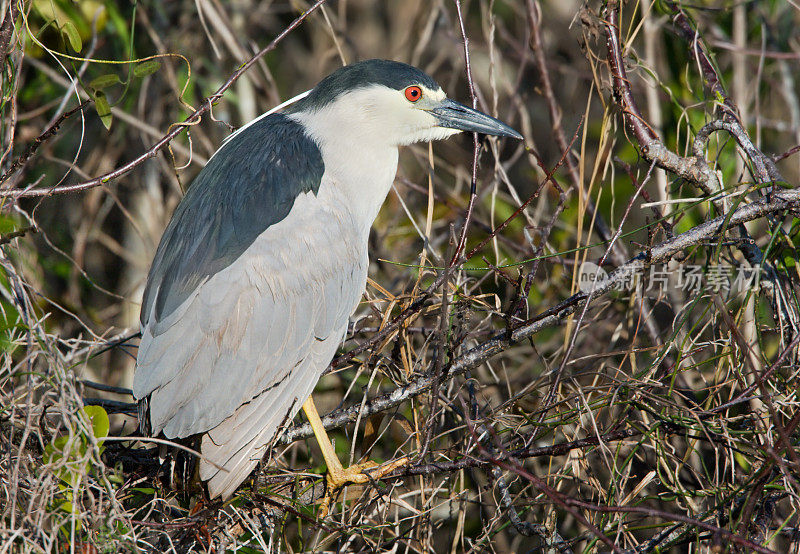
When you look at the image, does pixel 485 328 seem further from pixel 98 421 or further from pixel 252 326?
pixel 98 421

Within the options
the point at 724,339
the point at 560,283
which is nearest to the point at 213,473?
the point at 724,339

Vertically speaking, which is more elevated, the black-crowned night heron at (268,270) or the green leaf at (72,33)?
the green leaf at (72,33)

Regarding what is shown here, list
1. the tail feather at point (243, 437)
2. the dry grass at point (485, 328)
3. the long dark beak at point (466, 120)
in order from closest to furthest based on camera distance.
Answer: the dry grass at point (485, 328), the tail feather at point (243, 437), the long dark beak at point (466, 120)

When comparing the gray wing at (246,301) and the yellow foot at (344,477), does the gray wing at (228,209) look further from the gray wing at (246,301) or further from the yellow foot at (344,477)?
the yellow foot at (344,477)

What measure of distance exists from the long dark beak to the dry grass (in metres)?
0.11

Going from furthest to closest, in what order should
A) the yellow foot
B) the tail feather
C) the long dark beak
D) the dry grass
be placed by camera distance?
the long dark beak < the yellow foot < the tail feather < the dry grass

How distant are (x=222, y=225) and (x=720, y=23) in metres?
2.27

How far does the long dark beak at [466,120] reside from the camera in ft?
6.74

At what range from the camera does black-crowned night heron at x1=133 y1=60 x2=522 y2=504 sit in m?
1.79

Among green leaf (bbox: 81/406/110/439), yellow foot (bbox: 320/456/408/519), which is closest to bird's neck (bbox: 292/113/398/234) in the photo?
yellow foot (bbox: 320/456/408/519)

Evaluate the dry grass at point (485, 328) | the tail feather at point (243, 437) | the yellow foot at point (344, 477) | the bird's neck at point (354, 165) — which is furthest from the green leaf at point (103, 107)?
the yellow foot at point (344, 477)

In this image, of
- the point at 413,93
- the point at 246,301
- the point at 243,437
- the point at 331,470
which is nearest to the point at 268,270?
the point at 246,301

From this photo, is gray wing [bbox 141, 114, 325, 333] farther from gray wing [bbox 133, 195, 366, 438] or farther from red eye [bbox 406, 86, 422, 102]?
red eye [bbox 406, 86, 422, 102]

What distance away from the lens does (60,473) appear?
1448mm
